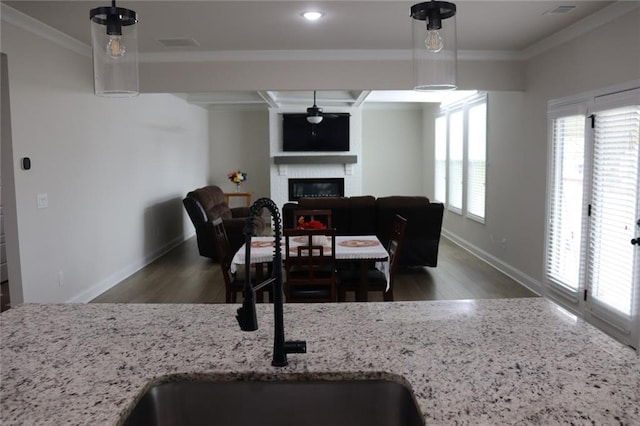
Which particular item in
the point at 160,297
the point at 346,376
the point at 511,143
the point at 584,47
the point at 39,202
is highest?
the point at 584,47

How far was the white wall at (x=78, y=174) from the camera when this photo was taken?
13.1ft

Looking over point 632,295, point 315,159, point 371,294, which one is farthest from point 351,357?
point 315,159

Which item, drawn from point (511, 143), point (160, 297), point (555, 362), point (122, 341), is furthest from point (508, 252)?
point (122, 341)

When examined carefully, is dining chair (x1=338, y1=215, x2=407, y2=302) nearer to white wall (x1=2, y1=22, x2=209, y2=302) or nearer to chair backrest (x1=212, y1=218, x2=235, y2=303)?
chair backrest (x1=212, y1=218, x2=235, y2=303)

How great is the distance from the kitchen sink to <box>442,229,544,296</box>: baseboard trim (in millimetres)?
4378

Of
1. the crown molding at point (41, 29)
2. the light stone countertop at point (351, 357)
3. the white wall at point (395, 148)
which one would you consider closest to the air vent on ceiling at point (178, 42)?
the crown molding at point (41, 29)

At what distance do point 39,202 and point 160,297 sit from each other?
1.55 metres

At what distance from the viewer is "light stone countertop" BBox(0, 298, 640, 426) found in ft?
3.59

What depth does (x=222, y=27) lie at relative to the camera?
14.0 ft

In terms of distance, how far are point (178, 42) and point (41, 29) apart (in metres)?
1.17

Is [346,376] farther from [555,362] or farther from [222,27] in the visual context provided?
[222,27]

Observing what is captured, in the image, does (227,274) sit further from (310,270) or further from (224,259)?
(310,270)

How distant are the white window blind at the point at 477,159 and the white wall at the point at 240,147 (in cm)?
466

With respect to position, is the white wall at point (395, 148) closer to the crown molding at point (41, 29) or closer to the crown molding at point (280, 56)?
the crown molding at point (280, 56)
